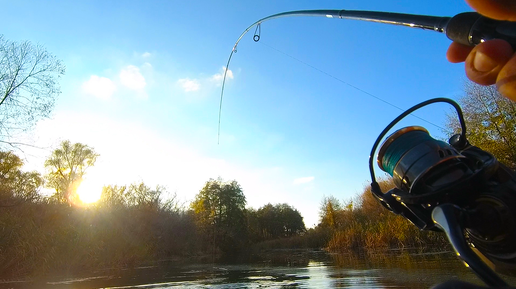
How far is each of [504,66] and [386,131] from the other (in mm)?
584

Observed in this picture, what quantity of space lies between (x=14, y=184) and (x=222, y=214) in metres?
22.6

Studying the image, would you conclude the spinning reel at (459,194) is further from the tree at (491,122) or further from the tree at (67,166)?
the tree at (67,166)

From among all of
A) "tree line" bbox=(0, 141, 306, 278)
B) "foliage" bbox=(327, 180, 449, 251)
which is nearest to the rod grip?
"foliage" bbox=(327, 180, 449, 251)

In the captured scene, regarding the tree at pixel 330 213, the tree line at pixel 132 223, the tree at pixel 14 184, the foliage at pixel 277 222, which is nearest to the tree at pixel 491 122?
the tree line at pixel 132 223

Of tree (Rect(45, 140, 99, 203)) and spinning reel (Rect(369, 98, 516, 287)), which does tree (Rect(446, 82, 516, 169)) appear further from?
tree (Rect(45, 140, 99, 203))

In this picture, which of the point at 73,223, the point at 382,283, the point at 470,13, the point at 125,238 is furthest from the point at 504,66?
the point at 125,238

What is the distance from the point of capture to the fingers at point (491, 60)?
89 cm

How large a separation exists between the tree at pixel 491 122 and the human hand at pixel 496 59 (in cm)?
1716

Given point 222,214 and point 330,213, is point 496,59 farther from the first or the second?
point 222,214

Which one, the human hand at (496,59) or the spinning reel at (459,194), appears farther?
the spinning reel at (459,194)

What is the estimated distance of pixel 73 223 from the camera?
61.2 feet

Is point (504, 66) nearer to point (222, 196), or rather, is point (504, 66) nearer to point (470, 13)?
point (470, 13)

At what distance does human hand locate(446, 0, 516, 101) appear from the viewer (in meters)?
0.85

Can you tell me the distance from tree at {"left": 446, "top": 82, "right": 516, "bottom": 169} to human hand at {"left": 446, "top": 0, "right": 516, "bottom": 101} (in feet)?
56.3
